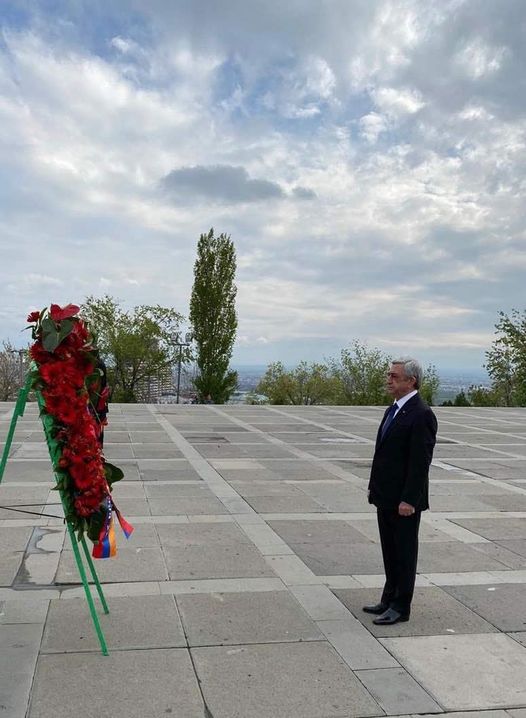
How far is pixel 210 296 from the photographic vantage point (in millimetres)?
49969

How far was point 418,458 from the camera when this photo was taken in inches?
179

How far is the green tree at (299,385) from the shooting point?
57562 millimetres

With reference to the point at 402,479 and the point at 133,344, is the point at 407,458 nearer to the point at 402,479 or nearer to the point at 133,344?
the point at 402,479

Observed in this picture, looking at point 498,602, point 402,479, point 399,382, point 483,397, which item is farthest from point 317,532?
point 483,397

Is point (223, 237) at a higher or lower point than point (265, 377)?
higher

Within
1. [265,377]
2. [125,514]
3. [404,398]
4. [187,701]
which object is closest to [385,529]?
[404,398]

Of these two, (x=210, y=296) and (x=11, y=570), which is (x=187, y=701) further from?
(x=210, y=296)

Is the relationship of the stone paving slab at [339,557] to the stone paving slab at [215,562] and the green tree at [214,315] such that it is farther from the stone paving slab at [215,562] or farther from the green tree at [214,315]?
the green tree at [214,315]

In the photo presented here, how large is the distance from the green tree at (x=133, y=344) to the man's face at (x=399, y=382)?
44.5 metres

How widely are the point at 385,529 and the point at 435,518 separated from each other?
348 centimetres

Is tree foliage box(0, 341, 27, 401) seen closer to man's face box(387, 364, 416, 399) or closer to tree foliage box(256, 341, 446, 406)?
tree foliage box(256, 341, 446, 406)

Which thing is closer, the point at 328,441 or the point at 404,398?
the point at 404,398

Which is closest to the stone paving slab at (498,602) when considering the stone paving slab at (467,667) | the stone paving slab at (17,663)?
the stone paving slab at (467,667)

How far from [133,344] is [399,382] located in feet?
150
